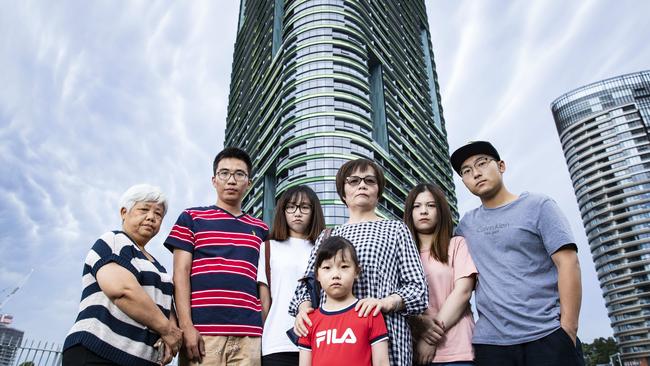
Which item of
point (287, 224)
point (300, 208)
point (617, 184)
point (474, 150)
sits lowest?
point (287, 224)

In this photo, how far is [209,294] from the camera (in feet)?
8.52

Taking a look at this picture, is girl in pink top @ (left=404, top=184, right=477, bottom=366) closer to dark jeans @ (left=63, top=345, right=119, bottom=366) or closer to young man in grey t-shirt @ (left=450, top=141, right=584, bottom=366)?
young man in grey t-shirt @ (left=450, top=141, right=584, bottom=366)

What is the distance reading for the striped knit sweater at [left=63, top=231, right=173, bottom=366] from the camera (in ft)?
6.64

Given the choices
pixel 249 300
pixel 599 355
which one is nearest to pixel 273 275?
pixel 249 300

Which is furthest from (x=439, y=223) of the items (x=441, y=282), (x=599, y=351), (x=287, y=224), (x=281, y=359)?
(x=599, y=351)

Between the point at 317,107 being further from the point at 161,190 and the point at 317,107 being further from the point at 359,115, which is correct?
the point at 161,190

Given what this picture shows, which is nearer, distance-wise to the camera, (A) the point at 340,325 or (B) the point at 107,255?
(A) the point at 340,325

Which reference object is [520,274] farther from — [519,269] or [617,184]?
[617,184]

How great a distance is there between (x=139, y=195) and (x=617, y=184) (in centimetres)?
10845

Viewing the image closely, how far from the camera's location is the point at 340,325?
1936 millimetres

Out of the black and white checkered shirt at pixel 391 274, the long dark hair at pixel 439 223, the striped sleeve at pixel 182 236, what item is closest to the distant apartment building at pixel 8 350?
the striped sleeve at pixel 182 236

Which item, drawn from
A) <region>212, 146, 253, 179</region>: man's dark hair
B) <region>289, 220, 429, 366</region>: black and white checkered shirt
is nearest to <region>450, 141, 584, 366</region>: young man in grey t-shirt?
<region>289, 220, 429, 366</region>: black and white checkered shirt

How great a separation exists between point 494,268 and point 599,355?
8571 cm

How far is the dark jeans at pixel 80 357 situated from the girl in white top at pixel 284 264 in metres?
1.00
